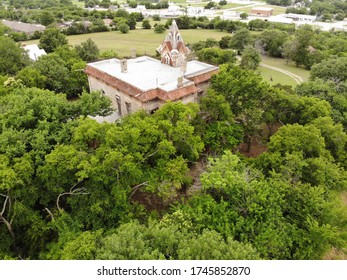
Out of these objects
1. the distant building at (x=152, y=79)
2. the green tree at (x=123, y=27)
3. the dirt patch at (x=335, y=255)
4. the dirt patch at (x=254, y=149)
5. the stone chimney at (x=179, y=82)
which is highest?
the stone chimney at (x=179, y=82)

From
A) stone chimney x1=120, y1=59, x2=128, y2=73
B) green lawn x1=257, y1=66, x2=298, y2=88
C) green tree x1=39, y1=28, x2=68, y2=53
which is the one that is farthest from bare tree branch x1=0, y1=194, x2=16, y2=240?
green tree x1=39, y1=28, x2=68, y2=53

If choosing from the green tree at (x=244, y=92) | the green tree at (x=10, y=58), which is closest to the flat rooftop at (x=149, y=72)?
the green tree at (x=244, y=92)

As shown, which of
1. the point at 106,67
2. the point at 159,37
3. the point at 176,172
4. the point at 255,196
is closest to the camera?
the point at 255,196

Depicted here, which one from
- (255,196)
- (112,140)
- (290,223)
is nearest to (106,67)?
(112,140)

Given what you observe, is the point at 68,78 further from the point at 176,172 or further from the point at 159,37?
the point at 159,37

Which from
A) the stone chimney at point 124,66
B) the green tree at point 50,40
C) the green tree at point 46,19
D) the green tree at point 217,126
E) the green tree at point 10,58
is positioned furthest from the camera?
the green tree at point 46,19

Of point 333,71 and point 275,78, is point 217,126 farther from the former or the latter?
point 275,78

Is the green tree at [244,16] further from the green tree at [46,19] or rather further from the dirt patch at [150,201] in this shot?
the dirt patch at [150,201]
